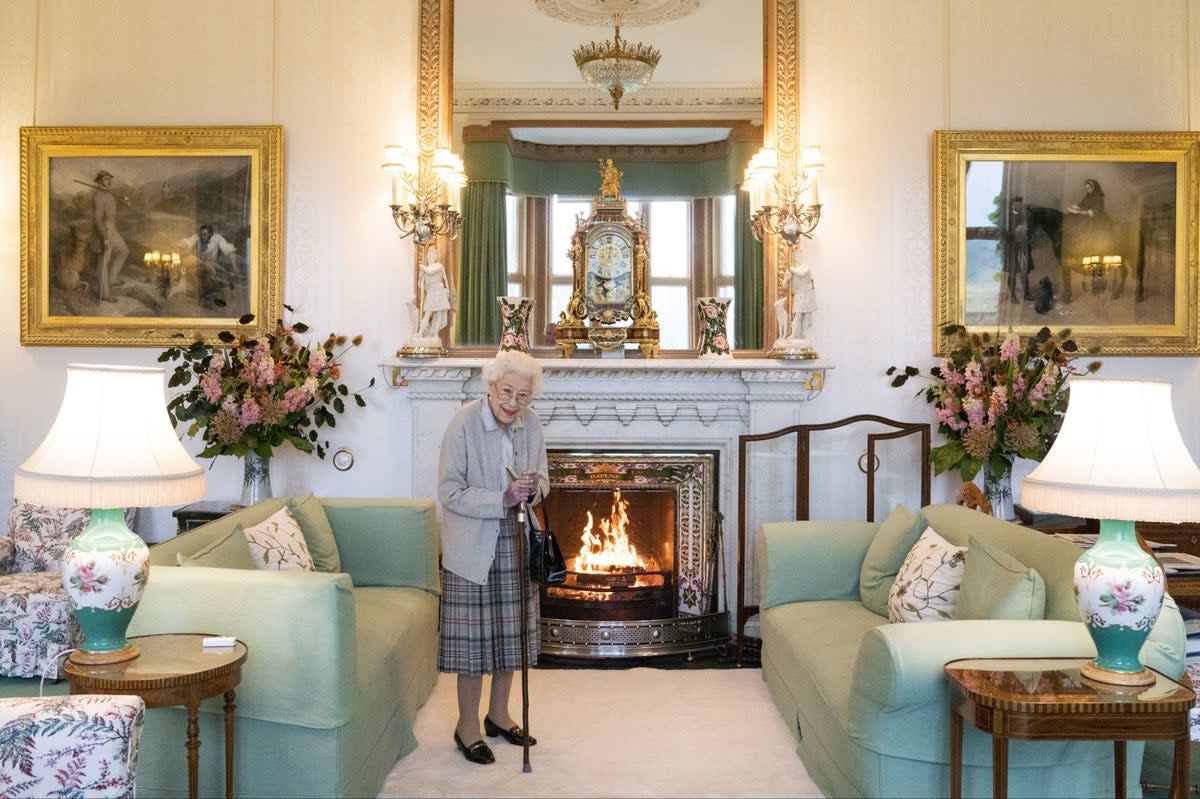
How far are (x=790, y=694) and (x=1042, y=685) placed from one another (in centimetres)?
171

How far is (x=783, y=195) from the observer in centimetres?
594

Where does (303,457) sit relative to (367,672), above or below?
above

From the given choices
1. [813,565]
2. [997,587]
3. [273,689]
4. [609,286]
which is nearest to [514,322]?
[609,286]

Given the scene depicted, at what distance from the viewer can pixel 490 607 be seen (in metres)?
4.02

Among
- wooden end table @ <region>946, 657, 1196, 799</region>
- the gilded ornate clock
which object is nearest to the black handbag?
wooden end table @ <region>946, 657, 1196, 799</region>

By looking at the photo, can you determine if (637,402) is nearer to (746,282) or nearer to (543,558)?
(746,282)

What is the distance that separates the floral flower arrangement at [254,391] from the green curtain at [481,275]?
2.44 feet

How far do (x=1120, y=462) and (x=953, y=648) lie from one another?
677 millimetres

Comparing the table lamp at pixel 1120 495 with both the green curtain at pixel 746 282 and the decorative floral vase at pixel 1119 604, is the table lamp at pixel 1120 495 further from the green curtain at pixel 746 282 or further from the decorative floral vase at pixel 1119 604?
the green curtain at pixel 746 282

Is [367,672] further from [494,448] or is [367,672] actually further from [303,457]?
[303,457]

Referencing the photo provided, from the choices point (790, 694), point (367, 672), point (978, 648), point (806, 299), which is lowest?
point (790, 694)

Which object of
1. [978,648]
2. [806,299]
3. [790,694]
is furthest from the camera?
[806,299]

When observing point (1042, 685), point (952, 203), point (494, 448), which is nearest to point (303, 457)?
point (494, 448)

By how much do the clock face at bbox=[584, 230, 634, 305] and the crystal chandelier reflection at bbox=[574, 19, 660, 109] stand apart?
87 centimetres
